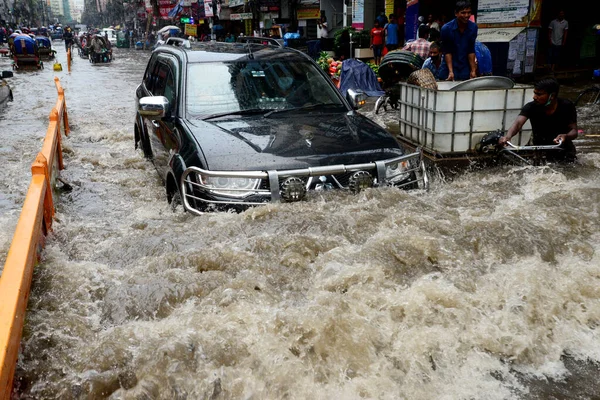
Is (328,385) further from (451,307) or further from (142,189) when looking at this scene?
(142,189)

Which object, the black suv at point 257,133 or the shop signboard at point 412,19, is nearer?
the black suv at point 257,133

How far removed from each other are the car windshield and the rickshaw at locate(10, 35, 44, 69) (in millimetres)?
24840

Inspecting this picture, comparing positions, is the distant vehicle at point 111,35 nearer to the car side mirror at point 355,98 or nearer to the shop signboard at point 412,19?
the shop signboard at point 412,19

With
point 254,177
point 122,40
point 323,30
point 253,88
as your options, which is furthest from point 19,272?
point 122,40

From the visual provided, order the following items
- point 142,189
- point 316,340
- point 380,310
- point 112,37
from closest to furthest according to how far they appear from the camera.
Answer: point 316,340 < point 380,310 < point 142,189 < point 112,37

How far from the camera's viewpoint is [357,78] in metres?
12.2

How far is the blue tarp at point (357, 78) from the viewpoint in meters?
12.1

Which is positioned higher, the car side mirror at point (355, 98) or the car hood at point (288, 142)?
the car side mirror at point (355, 98)

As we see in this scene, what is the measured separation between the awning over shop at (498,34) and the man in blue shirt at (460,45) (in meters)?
6.80

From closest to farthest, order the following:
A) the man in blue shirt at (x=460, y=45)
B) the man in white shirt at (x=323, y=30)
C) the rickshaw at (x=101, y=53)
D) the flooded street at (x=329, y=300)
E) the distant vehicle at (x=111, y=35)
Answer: the flooded street at (x=329, y=300)
the man in blue shirt at (x=460, y=45)
the man in white shirt at (x=323, y=30)
the rickshaw at (x=101, y=53)
the distant vehicle at (x=111, y=35)

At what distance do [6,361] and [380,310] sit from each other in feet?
6.38

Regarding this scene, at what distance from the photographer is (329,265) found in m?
3.76

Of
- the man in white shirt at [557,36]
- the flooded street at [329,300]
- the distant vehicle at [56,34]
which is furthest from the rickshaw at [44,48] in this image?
the distant vehicle at [56,34]

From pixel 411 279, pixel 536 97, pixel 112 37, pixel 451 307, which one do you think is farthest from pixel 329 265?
pixel 112 37
